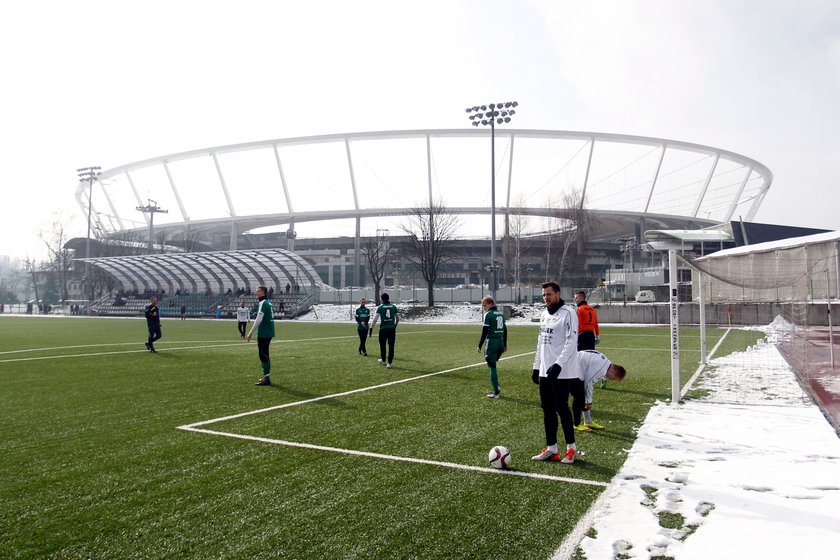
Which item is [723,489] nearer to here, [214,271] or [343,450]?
[343,450]

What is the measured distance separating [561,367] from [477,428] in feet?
6.22

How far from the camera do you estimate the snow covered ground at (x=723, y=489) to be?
357 cm

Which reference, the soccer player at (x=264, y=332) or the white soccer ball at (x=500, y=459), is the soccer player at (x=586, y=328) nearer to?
the white soccer ball at (x=500, y=459)

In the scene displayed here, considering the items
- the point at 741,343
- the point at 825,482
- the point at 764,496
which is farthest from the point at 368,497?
the point at 741,343

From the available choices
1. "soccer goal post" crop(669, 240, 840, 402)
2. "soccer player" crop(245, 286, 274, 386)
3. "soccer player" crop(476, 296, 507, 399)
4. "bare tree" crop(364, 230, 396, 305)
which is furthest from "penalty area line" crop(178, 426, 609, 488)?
"bare tree" crop(364, 230, 396, 305)

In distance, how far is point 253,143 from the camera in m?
77.2

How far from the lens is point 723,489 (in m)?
4.67

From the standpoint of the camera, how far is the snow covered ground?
3572 mm

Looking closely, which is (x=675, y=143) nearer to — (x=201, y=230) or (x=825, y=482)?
(x=201, y=230)

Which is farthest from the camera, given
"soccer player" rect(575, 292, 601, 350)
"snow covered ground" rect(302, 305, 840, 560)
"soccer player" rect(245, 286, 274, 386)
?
"soccer player" rect(245, 286, 274, 386)

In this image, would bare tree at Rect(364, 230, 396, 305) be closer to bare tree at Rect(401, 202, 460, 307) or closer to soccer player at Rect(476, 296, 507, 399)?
bare tree at Rect(401, 202, 460, 307)

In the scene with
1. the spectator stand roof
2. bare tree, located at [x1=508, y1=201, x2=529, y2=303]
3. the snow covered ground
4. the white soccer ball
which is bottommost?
the snow covered ground

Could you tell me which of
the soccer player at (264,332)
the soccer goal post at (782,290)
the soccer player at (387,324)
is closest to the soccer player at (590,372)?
the soccer player at (264,332)

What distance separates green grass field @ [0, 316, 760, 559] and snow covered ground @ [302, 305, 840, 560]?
0.28 metres
